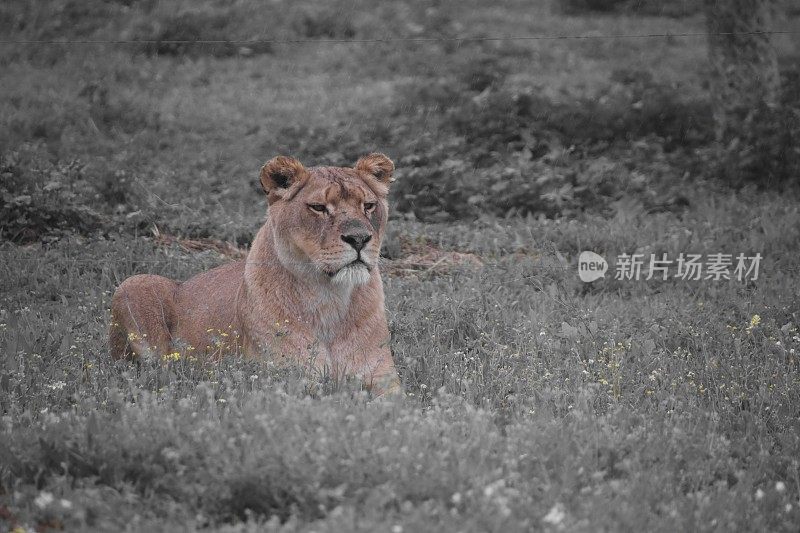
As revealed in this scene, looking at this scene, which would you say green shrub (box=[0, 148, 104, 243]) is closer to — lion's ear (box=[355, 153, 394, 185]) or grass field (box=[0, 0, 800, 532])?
grass field (box=[0, 0, 800, 532])

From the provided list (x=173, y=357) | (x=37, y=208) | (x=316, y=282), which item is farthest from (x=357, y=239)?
(x=37, y=208)

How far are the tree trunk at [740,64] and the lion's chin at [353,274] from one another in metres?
8.49

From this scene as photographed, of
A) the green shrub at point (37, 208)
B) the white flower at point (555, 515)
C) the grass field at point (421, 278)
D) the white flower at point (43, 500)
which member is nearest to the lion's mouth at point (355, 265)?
the grass field at point (421, 278)

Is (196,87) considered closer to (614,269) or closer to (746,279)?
(614,269)

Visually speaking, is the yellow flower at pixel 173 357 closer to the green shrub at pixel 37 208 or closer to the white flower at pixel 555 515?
the white flower at pixel 555 515

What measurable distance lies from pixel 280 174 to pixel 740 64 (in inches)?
352

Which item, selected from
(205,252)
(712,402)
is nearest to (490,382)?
(712,402)

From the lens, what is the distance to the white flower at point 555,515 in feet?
13.2

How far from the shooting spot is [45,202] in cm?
1004

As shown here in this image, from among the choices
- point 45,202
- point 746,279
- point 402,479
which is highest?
point 402,479

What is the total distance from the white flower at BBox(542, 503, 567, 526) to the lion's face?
236 cm

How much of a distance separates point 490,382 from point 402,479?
2.08 meters

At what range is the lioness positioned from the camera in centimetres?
624

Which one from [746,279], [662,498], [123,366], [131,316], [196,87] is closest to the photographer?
[662,498]
